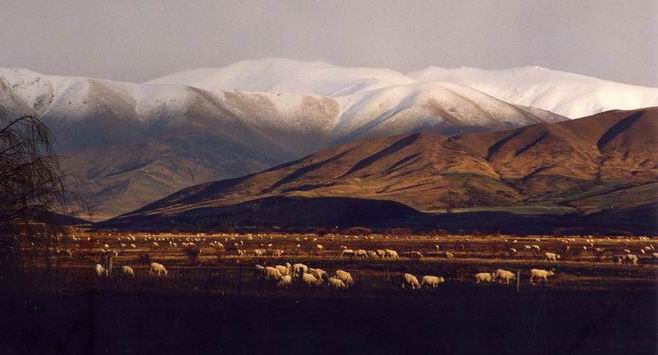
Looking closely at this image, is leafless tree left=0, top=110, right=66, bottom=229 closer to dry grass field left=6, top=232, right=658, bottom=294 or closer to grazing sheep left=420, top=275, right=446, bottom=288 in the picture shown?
dry grass field left=6, top=232, right=658, bottom=294

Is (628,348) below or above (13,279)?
below

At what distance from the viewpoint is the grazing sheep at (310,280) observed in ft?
209

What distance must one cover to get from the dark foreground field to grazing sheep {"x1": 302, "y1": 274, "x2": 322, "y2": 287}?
6.39m

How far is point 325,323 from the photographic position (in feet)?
155

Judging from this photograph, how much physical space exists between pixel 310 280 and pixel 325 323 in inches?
676

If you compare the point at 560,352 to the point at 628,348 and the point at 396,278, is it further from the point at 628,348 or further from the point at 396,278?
the point at 396,278

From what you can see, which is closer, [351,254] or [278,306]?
[278,306]

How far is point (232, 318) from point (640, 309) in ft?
64.6

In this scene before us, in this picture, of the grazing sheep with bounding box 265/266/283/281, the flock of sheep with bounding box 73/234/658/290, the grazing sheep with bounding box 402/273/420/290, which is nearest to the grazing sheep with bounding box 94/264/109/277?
the flock of sheep with bounding box 73/234/658/290

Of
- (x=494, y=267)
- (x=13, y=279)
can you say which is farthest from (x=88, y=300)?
(x=494, y=267)

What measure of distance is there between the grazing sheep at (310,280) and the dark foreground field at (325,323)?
21.0ft

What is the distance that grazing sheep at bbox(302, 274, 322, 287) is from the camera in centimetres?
6362

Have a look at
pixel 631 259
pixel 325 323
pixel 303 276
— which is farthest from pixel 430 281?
pixel 631 259

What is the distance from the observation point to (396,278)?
70.0 metres
